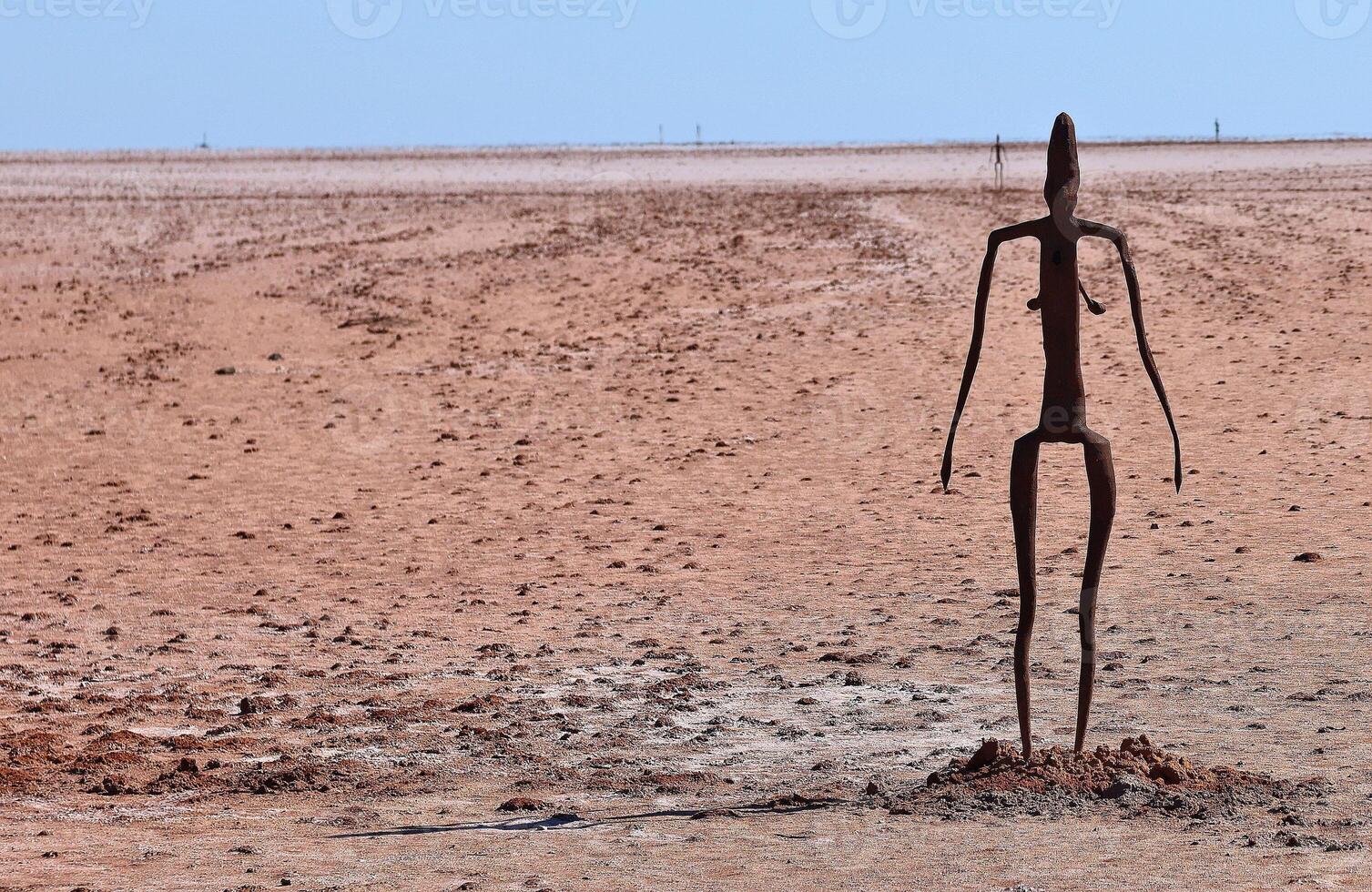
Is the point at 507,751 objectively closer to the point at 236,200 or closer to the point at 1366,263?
the point at 1366,263

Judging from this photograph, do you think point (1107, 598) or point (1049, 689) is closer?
point (1049, 689)

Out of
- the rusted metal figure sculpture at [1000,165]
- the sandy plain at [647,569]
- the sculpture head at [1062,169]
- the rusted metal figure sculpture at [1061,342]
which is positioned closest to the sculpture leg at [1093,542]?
the rusted metal figure sculpture at [1061,342]

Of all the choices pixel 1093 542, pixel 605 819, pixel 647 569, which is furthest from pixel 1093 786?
pixel 647 569

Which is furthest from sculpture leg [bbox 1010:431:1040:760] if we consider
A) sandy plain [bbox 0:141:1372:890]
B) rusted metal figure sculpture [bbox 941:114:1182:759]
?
sandy plain [bbox 0:141:1372:890]

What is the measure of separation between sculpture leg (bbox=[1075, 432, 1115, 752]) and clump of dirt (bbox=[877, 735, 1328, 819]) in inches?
7.6

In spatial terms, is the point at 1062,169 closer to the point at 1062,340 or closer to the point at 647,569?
the point at 1062,340

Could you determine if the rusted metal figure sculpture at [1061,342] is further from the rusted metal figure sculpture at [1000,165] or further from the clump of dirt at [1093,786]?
the rusted metal figure sculpture at [1000,165]

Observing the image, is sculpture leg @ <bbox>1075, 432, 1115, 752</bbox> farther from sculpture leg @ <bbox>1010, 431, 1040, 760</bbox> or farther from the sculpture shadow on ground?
the sculpture shadow on ground

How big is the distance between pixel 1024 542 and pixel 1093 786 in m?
0.97

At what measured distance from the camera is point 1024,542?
6914mm

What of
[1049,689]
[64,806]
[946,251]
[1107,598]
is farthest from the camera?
[946,251]

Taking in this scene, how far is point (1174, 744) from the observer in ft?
24.4

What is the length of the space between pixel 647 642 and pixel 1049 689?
230 cm

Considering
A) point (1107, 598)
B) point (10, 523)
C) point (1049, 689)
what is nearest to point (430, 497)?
point (10, 523)
